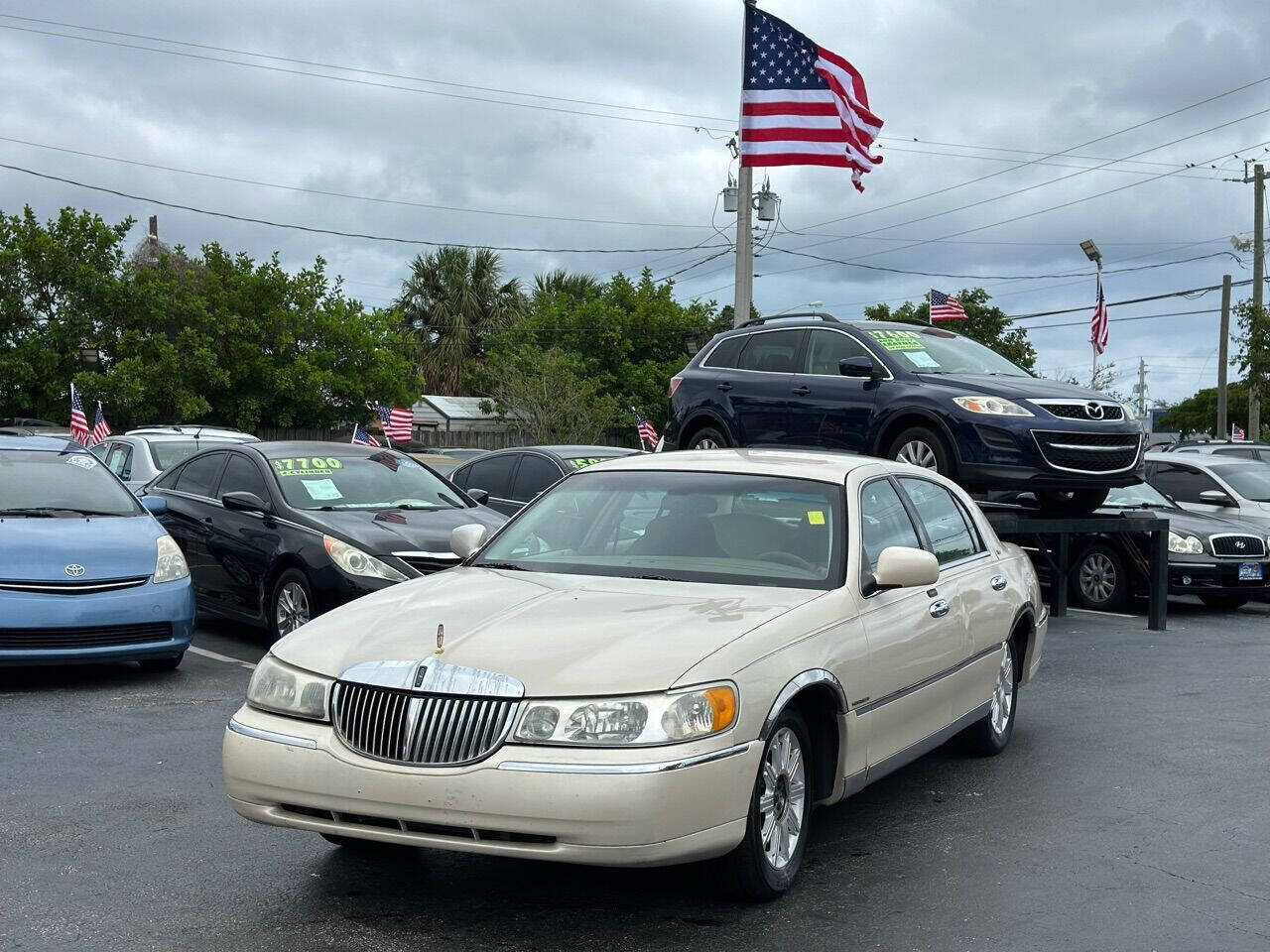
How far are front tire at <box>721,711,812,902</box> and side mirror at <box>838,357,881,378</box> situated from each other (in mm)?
5848

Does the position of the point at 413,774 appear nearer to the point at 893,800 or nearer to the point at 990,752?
the point at 893,800

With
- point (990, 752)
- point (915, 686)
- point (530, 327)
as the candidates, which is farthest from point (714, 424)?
point (530, 327)

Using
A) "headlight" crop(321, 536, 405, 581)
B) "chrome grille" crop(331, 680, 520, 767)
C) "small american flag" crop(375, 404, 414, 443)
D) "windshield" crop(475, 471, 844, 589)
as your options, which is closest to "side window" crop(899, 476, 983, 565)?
"windshield" crop(475, 471, 844, 589)

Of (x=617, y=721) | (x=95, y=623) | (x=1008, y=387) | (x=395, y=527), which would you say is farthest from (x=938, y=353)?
(x=617, y=721)

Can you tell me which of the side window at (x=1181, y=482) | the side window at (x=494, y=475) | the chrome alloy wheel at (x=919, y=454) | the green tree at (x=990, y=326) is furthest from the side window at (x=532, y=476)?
the green tree at (x=990, y=326)

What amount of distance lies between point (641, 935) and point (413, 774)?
900 millimetres

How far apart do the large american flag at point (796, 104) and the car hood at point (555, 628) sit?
1373 centimetres

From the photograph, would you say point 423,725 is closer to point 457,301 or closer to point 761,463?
point 761,463

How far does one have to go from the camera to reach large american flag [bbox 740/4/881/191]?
18.3m

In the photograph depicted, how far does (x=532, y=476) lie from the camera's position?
13828mm

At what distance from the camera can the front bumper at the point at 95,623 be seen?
8.33 meters

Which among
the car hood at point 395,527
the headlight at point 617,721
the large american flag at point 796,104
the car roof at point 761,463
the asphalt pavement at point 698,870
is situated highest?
the large american flag at point 796,104

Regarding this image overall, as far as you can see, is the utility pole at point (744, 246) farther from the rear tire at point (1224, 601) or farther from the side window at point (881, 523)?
the side window at point (881, 523)

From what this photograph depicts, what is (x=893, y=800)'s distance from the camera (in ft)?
20.6
